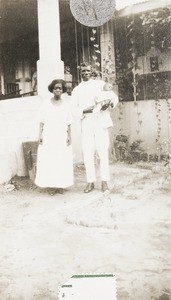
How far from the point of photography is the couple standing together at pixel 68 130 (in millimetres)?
6062

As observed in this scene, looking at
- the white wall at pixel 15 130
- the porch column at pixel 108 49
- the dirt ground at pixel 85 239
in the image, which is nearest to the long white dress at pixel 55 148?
the dirt ground at pixel 85 239

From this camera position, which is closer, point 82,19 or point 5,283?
point 5,283

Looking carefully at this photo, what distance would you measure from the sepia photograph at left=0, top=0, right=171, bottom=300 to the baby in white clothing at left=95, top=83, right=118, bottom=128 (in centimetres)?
2

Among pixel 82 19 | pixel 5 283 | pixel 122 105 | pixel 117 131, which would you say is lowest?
pixel 5 283

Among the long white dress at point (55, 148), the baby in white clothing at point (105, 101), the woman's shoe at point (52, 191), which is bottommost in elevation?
the woman's shoe at point (52, 191)

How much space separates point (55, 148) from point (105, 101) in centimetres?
108

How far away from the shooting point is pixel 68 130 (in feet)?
20.3

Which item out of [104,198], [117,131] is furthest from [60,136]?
[117,131]

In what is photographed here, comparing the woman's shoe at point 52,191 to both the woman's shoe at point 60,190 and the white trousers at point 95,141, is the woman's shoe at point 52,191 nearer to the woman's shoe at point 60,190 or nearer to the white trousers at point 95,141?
the woman's shoe at point 60,190

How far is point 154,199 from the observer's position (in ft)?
18.8

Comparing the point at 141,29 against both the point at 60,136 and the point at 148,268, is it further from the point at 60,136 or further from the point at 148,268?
the point at 148,268

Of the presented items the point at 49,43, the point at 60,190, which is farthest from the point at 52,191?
the point at 49,43

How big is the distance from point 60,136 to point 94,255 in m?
2.73

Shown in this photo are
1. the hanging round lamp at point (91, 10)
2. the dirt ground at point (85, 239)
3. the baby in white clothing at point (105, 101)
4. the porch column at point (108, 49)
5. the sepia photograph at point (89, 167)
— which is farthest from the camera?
the porch column at point (108, 49)
